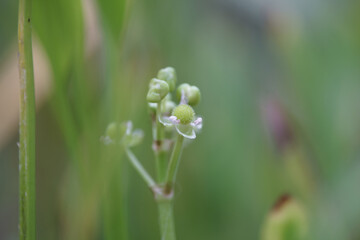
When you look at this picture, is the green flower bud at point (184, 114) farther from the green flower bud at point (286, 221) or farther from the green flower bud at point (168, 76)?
the green flower bud at point (286, 221)

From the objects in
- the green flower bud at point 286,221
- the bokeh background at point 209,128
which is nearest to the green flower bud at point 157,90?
the bokeh background at point 209,128

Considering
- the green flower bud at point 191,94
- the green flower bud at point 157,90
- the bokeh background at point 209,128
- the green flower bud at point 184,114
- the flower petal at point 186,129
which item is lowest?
the bokeh background at point 209,128

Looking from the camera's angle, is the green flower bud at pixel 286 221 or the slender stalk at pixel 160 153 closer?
the slender stalk at pixel 160 153

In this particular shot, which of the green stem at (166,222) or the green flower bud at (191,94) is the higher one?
the green flower bud at (191,94)

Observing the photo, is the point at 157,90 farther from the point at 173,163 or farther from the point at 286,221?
the point at 286,221

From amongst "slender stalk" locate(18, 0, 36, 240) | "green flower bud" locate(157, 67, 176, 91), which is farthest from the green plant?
"slender stalk" locate(18, 0, 36, 240)

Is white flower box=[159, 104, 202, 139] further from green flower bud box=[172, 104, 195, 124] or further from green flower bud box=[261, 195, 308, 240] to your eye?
green flower bud box=[261, 195, 308, 240]

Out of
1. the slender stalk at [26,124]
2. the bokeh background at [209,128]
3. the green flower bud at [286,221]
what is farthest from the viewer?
the bokeh background at [209,128]

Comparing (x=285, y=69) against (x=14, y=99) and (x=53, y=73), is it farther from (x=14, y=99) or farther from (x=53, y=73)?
(x=53, y=73)
